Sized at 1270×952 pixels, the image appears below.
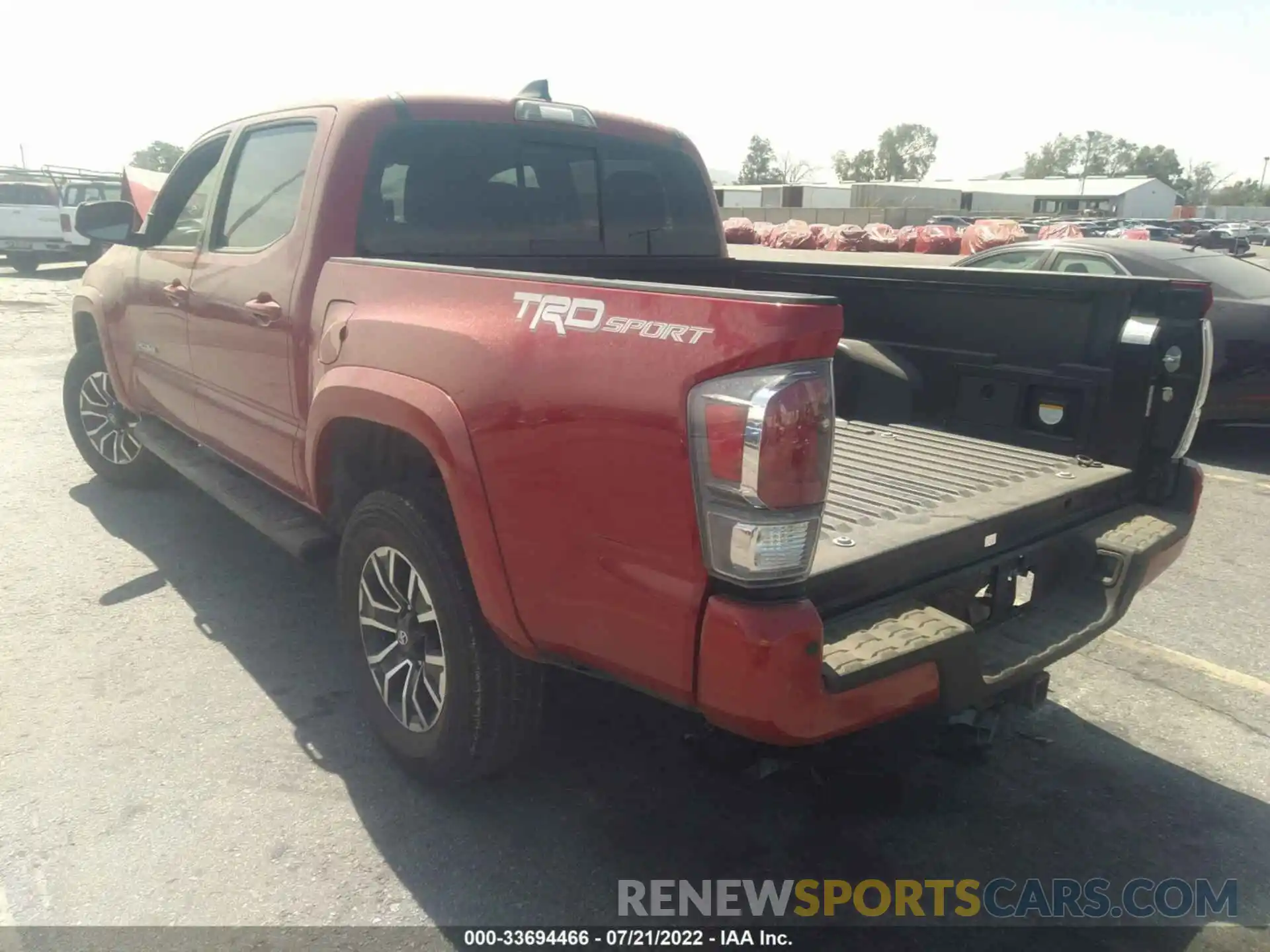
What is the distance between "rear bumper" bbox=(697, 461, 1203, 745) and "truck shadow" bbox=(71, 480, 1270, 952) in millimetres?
421

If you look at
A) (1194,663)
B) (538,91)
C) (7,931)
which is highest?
(538,91)

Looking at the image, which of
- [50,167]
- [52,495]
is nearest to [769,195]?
[50,167]

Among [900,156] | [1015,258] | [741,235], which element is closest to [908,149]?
[900,156]

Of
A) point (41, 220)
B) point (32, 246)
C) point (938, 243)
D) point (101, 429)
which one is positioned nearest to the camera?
point (101, 429)

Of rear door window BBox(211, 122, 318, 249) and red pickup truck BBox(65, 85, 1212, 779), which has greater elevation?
rear door window BBox(211, 122, 318, 249)

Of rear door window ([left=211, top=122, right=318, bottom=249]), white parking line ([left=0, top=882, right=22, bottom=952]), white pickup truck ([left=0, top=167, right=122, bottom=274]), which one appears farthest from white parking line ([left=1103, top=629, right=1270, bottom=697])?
white pickup truck ([left=0, top=167, right=122, bottom=274])

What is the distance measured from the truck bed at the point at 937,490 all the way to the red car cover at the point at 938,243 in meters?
24.1

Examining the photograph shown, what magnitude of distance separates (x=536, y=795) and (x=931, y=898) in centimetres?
120

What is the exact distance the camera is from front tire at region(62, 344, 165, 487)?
586cm

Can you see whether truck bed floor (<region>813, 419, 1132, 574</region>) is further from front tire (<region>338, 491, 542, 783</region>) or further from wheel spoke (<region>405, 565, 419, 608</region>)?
wheel spoke (<region>405, 565, 419, 608</region>)

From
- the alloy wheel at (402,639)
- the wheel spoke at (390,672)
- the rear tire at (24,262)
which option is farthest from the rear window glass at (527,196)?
the rear tire at (24,262)

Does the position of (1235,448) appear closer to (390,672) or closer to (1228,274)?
(1228,274)

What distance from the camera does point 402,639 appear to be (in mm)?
3012

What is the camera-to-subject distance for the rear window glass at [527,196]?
11.4ft
